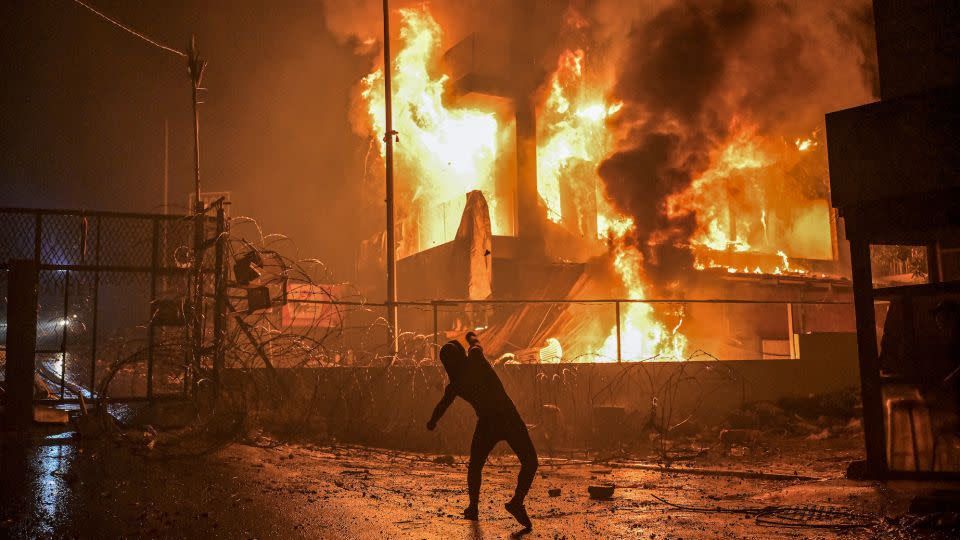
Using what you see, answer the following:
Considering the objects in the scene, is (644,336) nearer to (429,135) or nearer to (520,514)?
(520,514)

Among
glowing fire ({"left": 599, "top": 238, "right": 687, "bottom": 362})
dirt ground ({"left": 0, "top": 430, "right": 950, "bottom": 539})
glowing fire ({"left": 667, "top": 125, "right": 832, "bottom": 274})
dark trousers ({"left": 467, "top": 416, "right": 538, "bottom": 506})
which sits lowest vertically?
dirt ground ({"left": 0, "top": 430, "right": 950, "bottom": 539})

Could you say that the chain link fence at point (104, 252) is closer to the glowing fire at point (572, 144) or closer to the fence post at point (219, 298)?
the fence post at point (219, 298)

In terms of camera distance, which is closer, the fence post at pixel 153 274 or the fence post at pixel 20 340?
the fence post at pixel 20 340

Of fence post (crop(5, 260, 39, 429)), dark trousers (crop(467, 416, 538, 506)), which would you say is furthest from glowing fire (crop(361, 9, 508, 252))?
dark trousers (crop(467, 416, 538, 506))

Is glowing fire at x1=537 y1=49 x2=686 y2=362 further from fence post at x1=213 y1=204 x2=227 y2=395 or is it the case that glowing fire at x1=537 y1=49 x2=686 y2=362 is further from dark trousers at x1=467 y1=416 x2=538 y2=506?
dark trousers at x1=467 y1=416 x2=538 y2=506

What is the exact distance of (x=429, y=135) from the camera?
3638 centimetres

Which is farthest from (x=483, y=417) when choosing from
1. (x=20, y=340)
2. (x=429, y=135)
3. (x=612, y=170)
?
(x=429, y=135)

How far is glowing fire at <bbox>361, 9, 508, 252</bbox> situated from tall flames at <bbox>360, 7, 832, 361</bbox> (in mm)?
61

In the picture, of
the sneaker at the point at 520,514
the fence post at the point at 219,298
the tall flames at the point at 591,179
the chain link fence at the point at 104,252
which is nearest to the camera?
the sneaker at the point at 520,514

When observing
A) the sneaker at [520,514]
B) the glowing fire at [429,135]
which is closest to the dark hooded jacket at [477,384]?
the sneaker at [520,514]

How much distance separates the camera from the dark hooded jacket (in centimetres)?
740

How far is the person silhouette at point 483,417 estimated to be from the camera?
7.29 metres

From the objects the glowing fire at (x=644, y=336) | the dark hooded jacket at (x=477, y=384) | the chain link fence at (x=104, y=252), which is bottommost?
the dark hooded jacket at (x=477, y=384)

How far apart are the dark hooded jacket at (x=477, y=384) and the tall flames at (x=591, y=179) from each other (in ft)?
45.6
